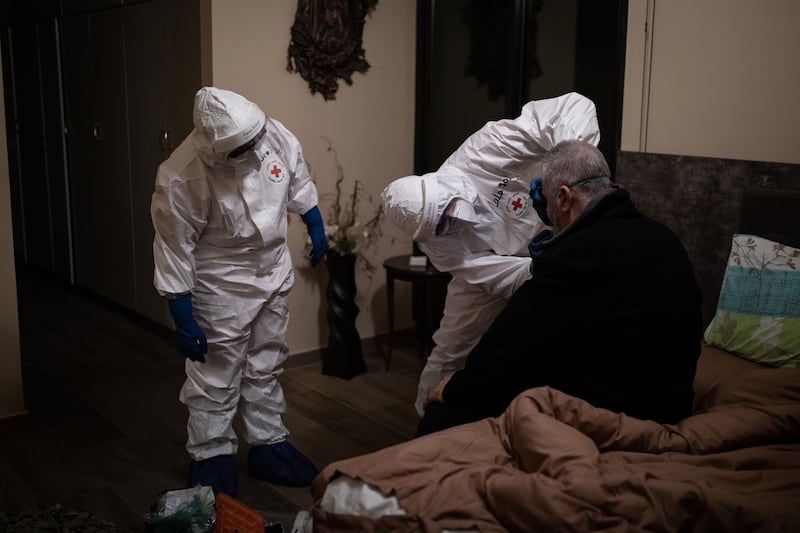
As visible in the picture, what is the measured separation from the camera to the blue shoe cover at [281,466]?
2.76 meters

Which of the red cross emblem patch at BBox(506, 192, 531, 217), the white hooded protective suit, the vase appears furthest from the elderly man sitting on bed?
the vase

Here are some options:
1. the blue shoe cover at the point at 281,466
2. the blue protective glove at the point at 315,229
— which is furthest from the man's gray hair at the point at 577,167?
the blue shoe cover at the point at 281,466

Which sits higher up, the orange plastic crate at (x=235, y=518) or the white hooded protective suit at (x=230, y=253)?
the white hooded protective suit at (x=230, y=253)

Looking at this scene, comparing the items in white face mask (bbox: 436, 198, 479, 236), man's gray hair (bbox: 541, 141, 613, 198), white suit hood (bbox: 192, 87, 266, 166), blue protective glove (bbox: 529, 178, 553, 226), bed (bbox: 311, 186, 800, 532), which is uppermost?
white suit hood (bbox: 192, 87, 266, 166)

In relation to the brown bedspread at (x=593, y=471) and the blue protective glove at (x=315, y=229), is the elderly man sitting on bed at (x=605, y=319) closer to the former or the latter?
the brown bedspread at (x=593, y=471)

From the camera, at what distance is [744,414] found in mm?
1929

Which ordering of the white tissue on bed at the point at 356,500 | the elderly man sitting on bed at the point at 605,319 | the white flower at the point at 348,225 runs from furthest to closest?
1. the white flower at the point at 348,225
2. the elderly man sitting on bed at the point at 605,319
3. the white tissue on bed at the point at 356,500

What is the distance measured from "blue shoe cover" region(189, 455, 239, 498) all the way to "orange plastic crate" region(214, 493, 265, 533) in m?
0.33

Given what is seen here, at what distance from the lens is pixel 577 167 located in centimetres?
205

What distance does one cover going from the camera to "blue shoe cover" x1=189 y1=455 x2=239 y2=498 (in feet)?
8.71

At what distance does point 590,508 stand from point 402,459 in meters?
0.43

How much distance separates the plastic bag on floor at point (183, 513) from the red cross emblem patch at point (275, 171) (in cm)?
100

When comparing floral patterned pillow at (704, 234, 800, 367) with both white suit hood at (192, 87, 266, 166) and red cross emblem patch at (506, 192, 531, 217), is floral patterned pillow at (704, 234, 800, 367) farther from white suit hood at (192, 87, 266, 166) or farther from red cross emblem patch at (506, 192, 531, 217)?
white suit hood at (192, 87, 266, 166)

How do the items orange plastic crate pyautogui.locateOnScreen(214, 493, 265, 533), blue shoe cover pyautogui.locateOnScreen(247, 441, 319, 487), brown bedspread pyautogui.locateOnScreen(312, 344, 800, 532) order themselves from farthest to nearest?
blue shoe cover pyautogui.locateOnScreen(247, 441, 319, 487) < orange plastic crate pyautogui.locateOnScreen(214, 493, 265, 533) < brown bedspread pyautogui.locateOnScreen(312, 344, 800, 532)
